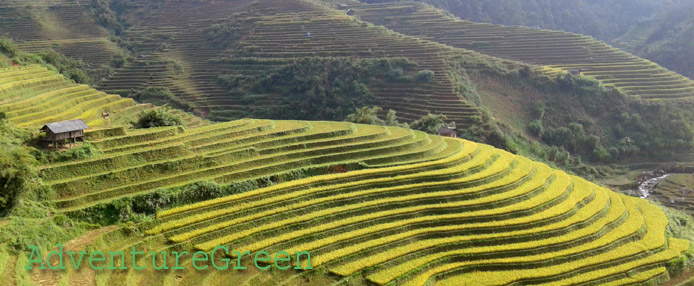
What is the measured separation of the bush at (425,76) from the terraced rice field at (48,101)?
79.2 ft

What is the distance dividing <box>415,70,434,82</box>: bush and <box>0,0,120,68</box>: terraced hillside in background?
3357 centimetres

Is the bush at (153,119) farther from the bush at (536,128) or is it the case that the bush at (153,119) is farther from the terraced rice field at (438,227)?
the bush at (536,128)

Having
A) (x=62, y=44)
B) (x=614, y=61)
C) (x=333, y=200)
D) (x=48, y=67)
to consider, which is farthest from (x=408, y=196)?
(x=62, y=44)

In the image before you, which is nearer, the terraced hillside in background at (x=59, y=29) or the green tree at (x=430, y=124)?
the green tree at (x=430, y=124)

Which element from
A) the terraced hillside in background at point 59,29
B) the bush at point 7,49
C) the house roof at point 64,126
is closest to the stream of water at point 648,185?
the house roof at point 64,126

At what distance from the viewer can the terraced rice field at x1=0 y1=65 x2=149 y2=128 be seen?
22.6 m

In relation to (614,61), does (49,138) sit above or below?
below

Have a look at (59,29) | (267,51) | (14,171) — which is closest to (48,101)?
(14,171)

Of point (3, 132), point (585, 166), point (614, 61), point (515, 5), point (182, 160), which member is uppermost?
point (515, 5)

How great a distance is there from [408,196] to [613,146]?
29.1 m

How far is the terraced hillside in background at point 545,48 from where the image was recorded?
45156mm

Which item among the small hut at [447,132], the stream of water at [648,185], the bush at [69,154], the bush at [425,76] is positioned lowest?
the stream of water at [648,185]

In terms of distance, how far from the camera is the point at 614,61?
49.4 metres

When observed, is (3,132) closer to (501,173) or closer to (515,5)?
(501,173)
